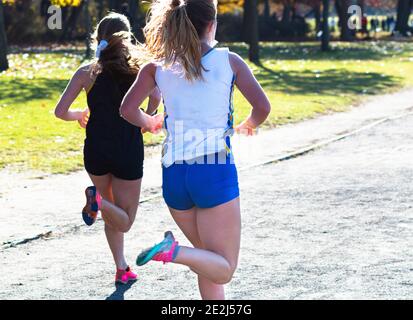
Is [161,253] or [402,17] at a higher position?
[161,253]

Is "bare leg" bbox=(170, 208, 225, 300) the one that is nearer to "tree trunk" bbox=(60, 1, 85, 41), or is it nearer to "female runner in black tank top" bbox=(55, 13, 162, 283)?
"female runner in black tank top" bbox=(55, 13, 162, 283)

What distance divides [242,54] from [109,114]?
31623 millimetres

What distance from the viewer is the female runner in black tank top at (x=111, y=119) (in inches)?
259

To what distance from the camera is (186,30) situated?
493 centimetres

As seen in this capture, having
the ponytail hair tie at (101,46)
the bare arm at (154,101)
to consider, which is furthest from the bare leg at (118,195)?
the ponytail hair tie at (101,46)

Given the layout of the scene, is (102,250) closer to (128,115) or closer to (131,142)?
(131,142)

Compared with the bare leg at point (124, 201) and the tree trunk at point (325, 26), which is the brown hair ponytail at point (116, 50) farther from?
the tree trunk at point (325, 26)

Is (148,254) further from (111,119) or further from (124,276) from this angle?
(124,276)

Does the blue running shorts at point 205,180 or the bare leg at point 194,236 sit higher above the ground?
the blue running shorts at point 205,180

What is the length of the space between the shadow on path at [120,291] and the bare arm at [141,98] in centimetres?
156

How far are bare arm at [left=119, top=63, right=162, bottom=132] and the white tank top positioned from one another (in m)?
0.08

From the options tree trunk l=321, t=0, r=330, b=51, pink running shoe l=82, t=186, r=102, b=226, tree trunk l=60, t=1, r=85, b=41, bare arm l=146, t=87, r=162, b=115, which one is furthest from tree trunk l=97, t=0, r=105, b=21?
pink running shoe l=82, t=186, r=102, b=226

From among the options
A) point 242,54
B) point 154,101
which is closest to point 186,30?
point 154,101
